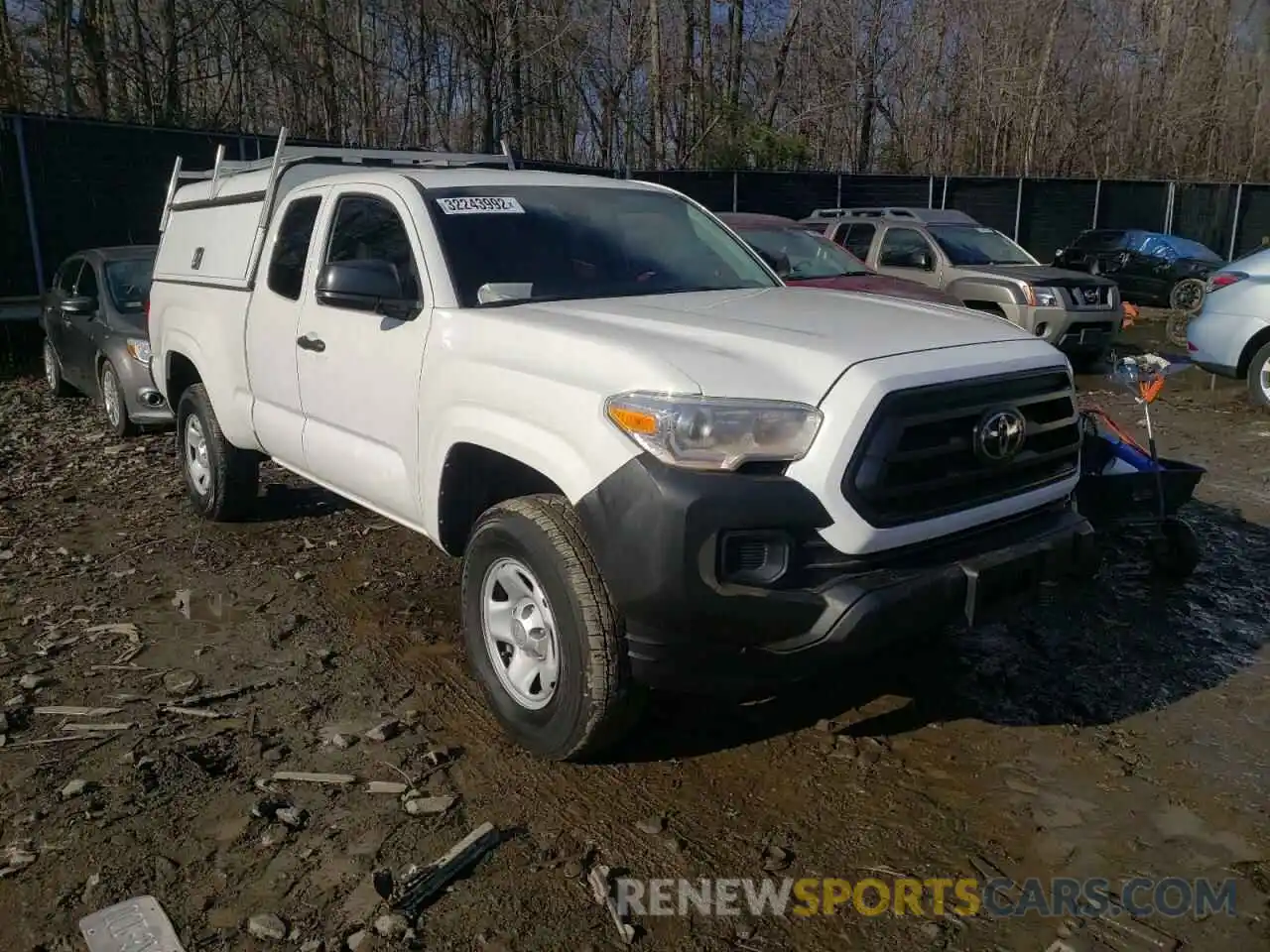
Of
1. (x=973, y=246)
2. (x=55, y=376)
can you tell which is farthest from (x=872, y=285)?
(x=55, y=376)

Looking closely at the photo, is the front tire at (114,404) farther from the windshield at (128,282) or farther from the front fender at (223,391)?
the front fender at (223,391)

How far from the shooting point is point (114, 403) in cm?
873

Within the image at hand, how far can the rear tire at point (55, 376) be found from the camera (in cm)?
1043

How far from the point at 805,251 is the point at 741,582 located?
7746 millimetres

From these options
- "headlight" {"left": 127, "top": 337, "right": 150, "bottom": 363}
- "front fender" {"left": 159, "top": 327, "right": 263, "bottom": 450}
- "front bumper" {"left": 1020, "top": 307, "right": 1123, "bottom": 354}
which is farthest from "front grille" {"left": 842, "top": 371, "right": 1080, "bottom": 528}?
"front bumper" {"left": 1020, "top": 307, "right": 1123, "bottom": 354}

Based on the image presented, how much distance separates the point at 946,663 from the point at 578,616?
194cm

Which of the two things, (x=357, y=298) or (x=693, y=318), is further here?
(x=357, y=298)

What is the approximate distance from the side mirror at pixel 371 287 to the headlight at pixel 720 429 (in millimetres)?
1431

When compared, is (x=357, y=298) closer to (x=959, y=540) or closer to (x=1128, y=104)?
(x=959, y=540)

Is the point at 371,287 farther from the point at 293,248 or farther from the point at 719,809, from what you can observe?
the point at 719,809

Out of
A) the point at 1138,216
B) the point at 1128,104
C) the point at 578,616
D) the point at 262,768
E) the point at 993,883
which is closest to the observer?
the point at 993,883

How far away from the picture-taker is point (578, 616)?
3152 mm

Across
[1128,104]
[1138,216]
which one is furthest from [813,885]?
[1128,104]

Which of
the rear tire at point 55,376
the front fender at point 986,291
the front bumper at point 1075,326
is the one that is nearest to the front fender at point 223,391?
the rear tire at point 55,376
